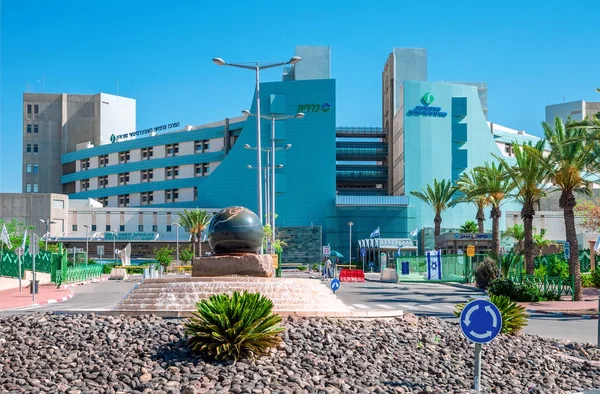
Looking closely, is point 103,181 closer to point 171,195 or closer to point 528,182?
point 171,195

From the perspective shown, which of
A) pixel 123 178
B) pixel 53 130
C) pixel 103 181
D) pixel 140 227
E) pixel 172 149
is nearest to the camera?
pixel 140 227

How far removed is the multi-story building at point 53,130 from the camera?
121 meters

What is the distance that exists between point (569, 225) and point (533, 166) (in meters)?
6.68

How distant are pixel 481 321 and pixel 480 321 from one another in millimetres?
12

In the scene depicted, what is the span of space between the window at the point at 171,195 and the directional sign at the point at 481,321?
103 metres

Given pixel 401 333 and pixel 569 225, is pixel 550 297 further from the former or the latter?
pixel 401 333

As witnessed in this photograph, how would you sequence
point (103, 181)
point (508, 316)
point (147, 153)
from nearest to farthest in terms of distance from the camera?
point (508, 316), point (147, 153), point (103, 181)

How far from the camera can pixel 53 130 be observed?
121438 mm

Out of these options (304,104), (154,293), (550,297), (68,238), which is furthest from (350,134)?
(154,293)

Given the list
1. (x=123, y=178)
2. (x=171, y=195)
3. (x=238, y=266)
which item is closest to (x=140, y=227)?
(x=171, y=195)

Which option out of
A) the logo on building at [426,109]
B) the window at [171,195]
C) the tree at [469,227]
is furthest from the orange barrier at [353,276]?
the window at [171,195]

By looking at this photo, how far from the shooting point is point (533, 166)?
135 feet

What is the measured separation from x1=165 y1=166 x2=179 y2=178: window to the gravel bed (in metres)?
98.3

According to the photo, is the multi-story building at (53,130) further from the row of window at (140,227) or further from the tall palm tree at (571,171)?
the tall palm tree at (571,171)
